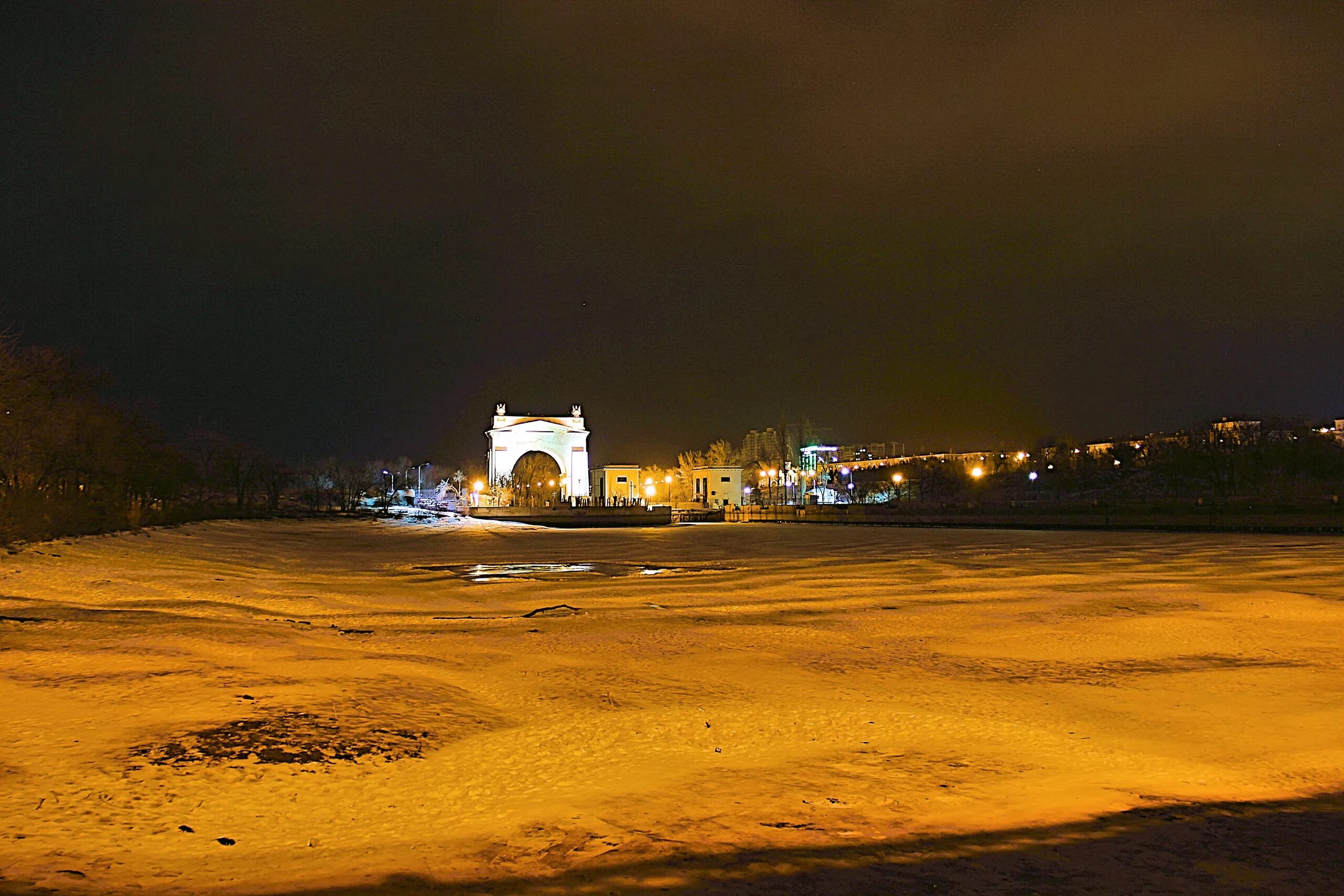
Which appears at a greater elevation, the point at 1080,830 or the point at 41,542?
the point at 41,542

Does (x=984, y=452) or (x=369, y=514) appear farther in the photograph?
(x=984, y=452)

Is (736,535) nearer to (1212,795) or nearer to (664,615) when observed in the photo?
(664,615)

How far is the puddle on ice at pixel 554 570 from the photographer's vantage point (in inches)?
831

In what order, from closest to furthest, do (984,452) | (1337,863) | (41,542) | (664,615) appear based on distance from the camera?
(1337,863) < (664,615) < (41,542) < (984,452)

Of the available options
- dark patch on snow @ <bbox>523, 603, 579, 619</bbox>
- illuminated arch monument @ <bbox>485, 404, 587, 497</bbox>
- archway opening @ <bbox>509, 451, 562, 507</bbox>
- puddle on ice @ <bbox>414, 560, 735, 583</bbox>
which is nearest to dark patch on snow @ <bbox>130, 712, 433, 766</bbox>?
dark patch on snow @ <bbox>523, 603, 579, 619</bbox>

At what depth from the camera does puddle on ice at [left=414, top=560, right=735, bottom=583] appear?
21.1 metres

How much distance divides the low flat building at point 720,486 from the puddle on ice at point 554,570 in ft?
262

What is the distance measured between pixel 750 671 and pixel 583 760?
3309 millimetres

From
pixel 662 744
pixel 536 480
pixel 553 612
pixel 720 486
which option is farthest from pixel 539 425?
pixel 662 744

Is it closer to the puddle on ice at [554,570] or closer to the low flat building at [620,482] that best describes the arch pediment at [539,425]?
the low flat building at [620,482]

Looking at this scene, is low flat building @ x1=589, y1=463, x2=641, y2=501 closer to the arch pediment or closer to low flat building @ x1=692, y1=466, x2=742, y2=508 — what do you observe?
the arch pediment

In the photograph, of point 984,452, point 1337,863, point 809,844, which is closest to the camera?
point 1337,863

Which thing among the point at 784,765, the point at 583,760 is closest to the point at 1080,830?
the point at 784,765

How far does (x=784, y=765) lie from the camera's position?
5.90m
